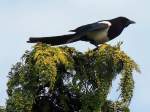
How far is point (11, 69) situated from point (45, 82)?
0.39 meters

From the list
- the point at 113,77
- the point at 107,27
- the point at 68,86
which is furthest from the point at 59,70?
the point at 107,27

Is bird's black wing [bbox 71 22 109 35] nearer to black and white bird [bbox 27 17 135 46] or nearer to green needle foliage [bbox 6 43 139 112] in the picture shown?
black and white bird [bbox 27 17 135 46]

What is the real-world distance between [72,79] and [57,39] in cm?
99

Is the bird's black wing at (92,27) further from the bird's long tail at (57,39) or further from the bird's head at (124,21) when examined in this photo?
the bird's long tail at (57,39)

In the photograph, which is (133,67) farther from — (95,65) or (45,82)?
(45,82)

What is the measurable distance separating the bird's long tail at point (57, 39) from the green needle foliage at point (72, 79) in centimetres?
50

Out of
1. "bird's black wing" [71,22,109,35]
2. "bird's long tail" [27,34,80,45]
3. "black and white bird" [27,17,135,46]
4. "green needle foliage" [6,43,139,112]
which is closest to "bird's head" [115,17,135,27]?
"black and white bird" [27,17,135,46]

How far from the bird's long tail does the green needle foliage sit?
503mm

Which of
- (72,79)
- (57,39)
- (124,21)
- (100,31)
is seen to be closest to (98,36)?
(100,31)

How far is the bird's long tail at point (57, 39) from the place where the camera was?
512 cm

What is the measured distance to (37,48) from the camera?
4484 millimetres

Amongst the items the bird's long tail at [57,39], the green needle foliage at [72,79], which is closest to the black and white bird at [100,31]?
the bird's long tail at [57,39]

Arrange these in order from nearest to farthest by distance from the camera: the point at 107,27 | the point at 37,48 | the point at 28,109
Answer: the point at 28,109, the point at 37,48, the point at 107,27

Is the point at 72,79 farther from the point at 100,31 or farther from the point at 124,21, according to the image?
the point at 124,21
